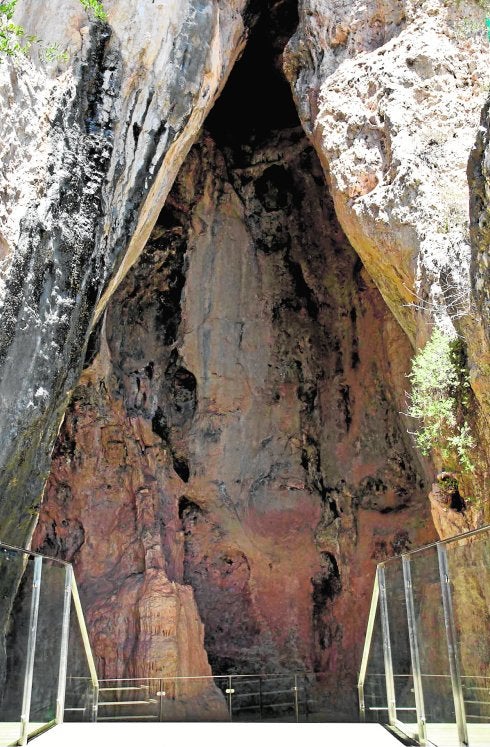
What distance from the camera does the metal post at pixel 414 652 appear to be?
14.7ft

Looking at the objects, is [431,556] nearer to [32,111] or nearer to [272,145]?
[32,111]

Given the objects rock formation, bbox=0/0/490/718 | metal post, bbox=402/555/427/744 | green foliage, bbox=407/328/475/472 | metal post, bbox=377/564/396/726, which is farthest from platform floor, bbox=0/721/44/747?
green foliage, bbox=407/328/475/472

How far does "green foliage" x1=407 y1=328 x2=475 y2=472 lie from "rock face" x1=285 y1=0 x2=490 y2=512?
0.69ft

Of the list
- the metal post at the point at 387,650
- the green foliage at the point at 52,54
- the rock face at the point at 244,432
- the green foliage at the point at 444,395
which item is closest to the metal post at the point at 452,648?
the metal post at the point at 387,650

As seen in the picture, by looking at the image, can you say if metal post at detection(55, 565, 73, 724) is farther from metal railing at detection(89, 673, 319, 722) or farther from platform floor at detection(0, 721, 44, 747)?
metal railing at detection(89, 673, 319, 722)

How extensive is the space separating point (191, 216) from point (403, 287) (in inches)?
301

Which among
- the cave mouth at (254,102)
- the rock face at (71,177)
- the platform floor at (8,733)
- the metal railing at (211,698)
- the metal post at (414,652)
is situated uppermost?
the cave mouth at (254,102)

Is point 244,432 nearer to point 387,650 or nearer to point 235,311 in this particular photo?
point 235,311

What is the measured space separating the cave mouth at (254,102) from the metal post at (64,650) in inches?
476

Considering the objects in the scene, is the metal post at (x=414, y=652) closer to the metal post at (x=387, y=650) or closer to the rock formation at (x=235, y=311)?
the metal post at (x=387, y=650)

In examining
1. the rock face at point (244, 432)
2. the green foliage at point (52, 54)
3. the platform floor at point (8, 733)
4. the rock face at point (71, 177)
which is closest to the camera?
the platform floor at point (8, 733)

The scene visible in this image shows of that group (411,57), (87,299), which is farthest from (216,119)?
(87,299)

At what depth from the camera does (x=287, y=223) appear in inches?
626

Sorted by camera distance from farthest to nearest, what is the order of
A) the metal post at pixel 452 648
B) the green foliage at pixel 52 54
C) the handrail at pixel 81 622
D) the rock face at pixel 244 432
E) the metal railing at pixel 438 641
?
the rock face at pixel 244 432 < the green foliage at pixel 52 54 < the handrail at pixel 81 622 < the metal post at pixel 452 648 < the metal railing at pixel 438 641
